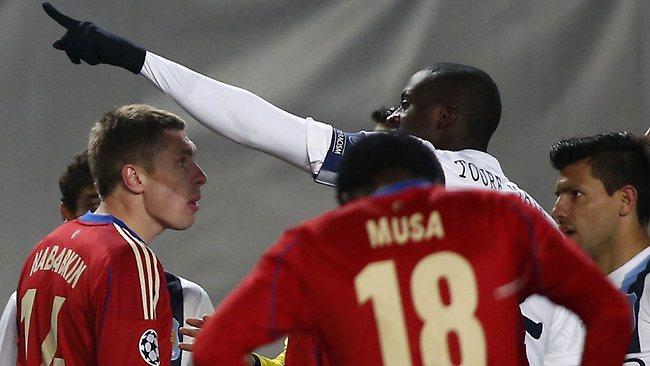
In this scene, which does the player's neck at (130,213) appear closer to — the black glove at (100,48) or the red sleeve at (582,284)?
the black glove at (100,48)

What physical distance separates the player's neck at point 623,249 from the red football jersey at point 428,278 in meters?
1.18

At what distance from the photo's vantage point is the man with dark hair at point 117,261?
8.10ft

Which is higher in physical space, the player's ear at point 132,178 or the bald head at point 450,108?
the bald head at point 450,108

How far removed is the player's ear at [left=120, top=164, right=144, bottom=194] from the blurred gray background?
1578mm

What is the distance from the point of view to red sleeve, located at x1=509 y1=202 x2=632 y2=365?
5.92 ft

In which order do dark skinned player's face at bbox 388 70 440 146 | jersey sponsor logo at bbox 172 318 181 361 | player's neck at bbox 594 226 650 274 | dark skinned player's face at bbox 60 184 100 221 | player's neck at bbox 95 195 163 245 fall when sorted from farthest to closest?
dark skinned player's face at bbox 60 184 100 221 < jersey sponsor logo at bbox 172 318 181 361 < player's neck at bbox 594 226 650 274 < dark skinned player's face at bbox 388 70 440 146 < player's neck at bbox 95 195 163 245

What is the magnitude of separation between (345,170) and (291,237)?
0.18 meters

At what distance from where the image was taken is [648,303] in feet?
9.09

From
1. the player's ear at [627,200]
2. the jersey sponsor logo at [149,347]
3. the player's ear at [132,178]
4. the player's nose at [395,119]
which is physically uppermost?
the player's nose at [395,119]

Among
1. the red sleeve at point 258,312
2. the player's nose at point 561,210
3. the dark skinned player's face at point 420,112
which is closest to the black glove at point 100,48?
the dark skinned player's face at point 420,112

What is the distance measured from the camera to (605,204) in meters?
3.05

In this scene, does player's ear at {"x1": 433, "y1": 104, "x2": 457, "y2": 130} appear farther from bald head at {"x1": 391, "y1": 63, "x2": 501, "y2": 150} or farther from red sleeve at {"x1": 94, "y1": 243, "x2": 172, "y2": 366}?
red sleeve at {"x1": 94, "y1": 243, "x2": 172, "y2": 366}

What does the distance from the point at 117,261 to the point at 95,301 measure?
0.09 meters

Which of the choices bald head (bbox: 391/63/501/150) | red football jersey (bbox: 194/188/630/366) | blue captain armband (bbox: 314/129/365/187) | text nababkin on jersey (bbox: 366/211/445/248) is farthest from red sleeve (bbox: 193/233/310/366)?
bald head (bbox: 391/63/501/150)
